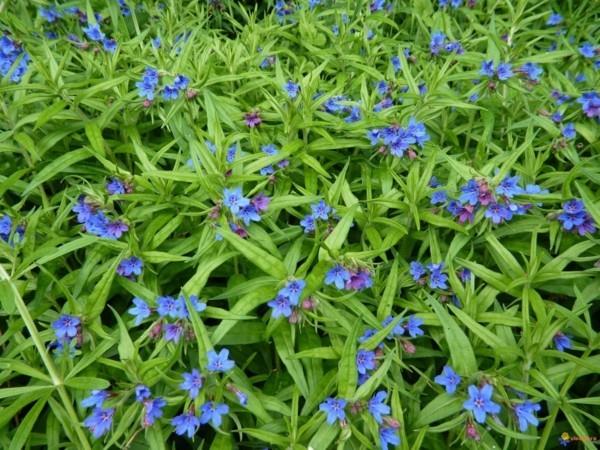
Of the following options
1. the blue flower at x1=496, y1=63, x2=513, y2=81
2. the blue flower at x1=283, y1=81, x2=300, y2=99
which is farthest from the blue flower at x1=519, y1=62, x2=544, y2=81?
the blue flower at x1=283, y1=81, x2=300, y2=99

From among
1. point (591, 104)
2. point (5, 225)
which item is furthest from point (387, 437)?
point (591, 104)

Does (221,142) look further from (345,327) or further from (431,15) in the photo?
(431,15)

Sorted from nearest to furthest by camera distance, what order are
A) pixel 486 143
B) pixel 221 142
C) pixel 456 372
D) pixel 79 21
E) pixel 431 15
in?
pixel 456 372 < pixel 221 142 < pixel 486 143 < pixel 79 21 < pixel 431 15

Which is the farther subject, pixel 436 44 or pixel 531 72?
pixel 436 44

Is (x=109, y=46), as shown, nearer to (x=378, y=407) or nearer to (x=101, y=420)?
(x=101, y=420)

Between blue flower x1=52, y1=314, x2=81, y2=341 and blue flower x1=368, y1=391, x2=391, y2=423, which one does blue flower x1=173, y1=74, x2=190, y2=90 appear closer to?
blue flower x1=52, y1=314, x2=81, y2=341

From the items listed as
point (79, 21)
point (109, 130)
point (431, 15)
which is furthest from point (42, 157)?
point (431, 15)
